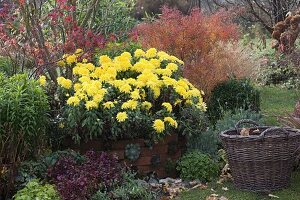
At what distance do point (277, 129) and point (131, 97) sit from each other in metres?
1.68

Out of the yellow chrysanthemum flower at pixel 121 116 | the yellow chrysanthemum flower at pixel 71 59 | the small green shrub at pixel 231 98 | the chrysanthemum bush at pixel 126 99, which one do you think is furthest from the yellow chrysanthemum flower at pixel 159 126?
the small green shrub at pixel 231 98

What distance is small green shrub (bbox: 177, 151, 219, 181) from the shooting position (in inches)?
244

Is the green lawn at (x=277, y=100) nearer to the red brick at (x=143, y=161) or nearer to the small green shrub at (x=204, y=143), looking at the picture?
the small green shrub at (x=204, y=143)

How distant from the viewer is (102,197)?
524cm

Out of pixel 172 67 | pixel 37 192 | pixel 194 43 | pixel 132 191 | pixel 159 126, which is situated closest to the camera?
pixel 37 192

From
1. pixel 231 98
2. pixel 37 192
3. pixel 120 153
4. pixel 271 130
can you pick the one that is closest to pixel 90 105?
pixel 120 153

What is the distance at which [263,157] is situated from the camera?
18.5 feet

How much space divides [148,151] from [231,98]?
332 centimetres

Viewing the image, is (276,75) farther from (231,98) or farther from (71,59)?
(71,59)

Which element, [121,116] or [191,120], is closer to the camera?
[121,116]

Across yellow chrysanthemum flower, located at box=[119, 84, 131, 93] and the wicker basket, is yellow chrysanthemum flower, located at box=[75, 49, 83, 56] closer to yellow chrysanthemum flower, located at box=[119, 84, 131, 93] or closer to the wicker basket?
yellow chrysanthemum flower, located at box=[119, 84, 131, 93]

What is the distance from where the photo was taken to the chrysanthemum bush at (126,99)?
236 inches

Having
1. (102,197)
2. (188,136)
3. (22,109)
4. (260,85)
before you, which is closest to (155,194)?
(102,197)

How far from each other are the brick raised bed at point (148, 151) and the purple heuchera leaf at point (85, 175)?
337mm
